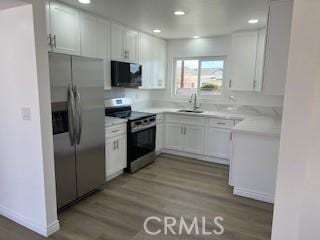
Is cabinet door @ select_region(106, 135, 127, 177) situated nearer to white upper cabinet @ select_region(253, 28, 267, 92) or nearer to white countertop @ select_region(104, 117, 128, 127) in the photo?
white countertop @ select_region(104, 117, 128, 127)

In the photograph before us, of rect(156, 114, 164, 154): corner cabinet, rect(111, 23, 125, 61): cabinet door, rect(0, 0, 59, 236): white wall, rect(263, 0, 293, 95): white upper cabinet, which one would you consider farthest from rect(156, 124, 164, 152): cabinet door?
rect(0, 0, 59, 236): white wall

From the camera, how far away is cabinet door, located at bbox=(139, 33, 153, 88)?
4.41 m

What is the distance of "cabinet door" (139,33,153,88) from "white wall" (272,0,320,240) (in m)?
3.46

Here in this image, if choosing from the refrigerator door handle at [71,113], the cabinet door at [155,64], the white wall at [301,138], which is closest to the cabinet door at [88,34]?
the refrigerator door handle at [71,113]

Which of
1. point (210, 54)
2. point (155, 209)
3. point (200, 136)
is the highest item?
point (210, 54)

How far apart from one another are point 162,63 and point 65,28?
8.65ft

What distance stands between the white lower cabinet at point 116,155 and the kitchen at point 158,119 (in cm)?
2

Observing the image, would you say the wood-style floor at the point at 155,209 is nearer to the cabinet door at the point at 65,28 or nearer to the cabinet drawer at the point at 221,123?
the cabinet drawer at the point at 221,123

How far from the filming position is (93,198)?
3008 mm

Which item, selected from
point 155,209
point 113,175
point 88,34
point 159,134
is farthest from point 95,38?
point 155,209

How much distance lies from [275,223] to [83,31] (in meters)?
3.11

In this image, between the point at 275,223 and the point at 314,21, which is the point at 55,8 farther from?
the point at 275,223

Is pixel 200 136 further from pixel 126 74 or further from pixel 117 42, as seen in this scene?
pixel 117 42

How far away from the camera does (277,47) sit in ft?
8.59
